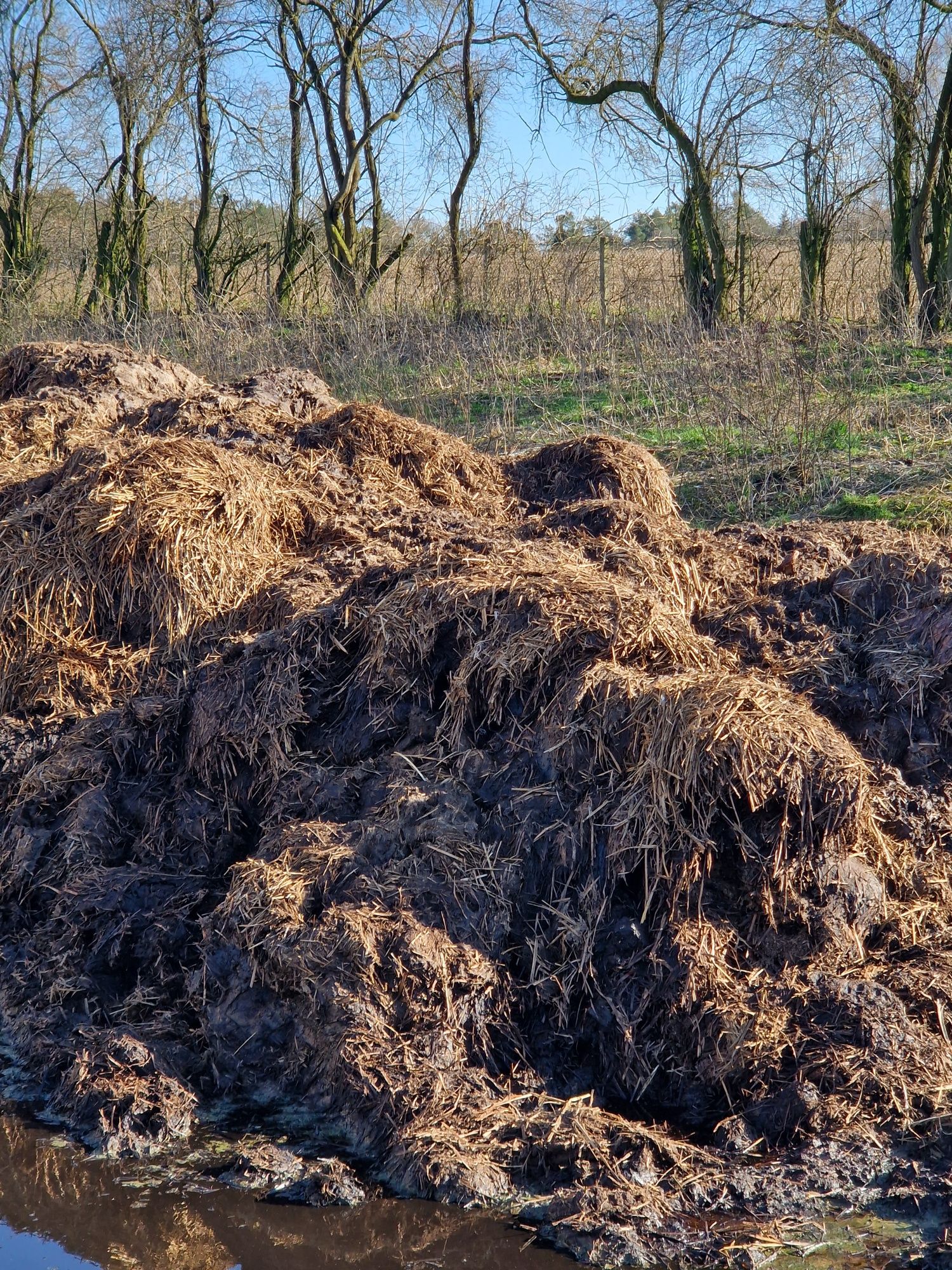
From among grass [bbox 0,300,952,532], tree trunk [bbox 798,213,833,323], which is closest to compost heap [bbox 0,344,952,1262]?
grass [bbox 0,300,952,532]

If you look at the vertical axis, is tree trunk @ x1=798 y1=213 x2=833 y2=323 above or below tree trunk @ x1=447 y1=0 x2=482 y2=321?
below

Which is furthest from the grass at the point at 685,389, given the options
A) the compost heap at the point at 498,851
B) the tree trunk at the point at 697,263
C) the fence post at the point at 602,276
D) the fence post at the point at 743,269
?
the compost heap at the point at 498,851

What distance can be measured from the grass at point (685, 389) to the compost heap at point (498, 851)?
2988mm

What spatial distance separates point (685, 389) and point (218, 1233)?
316 inches

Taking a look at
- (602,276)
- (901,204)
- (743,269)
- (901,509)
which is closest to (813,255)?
(743,269)

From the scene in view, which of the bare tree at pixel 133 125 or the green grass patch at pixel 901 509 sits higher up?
the bare tree at pixel 133 125

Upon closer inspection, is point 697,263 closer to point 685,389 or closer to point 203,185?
point 685,389

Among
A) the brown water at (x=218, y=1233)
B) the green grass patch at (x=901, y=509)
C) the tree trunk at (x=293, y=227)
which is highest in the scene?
the tree trunk at (x=293, y=227)

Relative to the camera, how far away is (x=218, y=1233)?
9.28 ft

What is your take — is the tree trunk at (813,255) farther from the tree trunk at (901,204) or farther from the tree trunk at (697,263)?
the tree trunk at (697,263)

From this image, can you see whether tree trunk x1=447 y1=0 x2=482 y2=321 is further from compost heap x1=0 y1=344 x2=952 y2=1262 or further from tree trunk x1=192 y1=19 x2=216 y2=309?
compost heap x1=0 y1=344 x2=952 y2=1262

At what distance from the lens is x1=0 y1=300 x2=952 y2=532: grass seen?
7.99 meters

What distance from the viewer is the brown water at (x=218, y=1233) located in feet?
8.98

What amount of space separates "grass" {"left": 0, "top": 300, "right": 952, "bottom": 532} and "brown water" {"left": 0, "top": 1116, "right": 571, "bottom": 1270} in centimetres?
535
